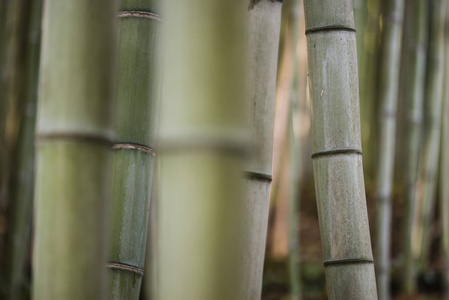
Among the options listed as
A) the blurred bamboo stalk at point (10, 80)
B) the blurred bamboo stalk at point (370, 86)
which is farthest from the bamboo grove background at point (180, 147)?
the blurred bamboo stalk at point (370, 86)

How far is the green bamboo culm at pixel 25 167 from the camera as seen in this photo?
2.16 m

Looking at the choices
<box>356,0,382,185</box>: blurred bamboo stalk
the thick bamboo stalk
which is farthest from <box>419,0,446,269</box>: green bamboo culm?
<box>356,0,382,185</box>: blurred bamboo stalk

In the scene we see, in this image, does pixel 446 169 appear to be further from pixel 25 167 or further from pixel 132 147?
pixel 132 147

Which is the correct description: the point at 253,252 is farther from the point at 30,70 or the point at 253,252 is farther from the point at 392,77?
the point at 30,70

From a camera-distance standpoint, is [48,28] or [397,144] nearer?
[48,28]

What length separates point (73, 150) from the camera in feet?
2.07

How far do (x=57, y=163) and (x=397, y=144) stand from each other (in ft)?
12.5

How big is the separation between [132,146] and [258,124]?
0.20 meters

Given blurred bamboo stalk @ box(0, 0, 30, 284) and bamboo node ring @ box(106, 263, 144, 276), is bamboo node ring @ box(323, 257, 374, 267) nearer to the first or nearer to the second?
bamboo node ring @ box(106, 263, 144, 276)

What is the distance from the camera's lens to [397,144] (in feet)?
13.7

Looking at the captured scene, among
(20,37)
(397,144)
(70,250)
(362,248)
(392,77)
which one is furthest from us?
(397,144)

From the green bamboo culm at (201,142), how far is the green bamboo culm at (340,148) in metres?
0.24

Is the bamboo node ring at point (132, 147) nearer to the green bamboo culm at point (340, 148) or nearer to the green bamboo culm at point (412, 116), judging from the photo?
the green bamboo culm at point (340, 148)

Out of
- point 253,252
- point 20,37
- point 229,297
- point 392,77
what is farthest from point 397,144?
point 229,297
